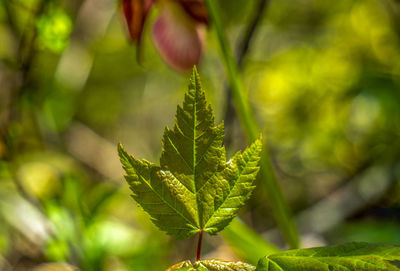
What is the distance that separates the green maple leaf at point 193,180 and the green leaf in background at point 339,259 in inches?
1.7

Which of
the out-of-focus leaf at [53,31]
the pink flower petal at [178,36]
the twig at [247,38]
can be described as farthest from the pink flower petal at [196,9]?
the out-of-focus leaf at [53,31]

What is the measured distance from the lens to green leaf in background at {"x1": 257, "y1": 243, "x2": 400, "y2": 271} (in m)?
Answer: 0.26

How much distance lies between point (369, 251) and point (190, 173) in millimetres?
121

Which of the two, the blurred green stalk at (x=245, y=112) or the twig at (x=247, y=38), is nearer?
the blurred green stalk at (x=245, y=112)

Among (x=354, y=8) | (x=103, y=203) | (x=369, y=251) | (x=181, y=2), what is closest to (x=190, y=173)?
(x=369, y=251)

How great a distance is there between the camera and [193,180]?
288 millimetres

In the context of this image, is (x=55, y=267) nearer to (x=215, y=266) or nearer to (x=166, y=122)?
(x=215, y=266)

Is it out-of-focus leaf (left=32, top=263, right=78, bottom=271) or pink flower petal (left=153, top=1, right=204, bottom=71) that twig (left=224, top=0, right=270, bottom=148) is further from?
out-of-focus leaf (left=32, top=263, right=78, bottom=271)

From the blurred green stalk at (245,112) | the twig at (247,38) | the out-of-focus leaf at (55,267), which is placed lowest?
the out-of-focus leaf at (55,267)

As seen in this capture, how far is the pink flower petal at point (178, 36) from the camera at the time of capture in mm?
549

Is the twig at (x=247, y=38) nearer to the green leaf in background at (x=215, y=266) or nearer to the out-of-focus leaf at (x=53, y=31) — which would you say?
the out-of-focus leaf at (x=53, y=31)

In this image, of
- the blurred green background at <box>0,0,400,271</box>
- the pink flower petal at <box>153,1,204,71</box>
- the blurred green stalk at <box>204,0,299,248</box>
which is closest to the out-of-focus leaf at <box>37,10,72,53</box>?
the blurred green background at <box>0,0,400,271</box>

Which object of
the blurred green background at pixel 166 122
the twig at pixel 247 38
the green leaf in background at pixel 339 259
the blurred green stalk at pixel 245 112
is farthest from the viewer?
the blurred green background at pixel 166 122

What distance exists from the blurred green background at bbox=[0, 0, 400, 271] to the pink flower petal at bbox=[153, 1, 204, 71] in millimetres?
171
